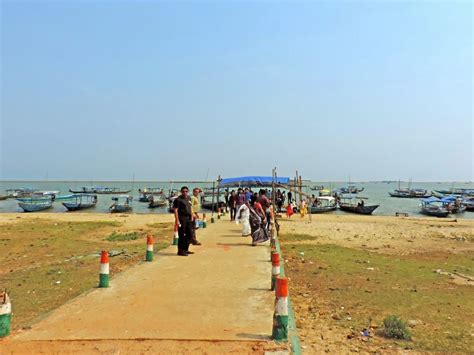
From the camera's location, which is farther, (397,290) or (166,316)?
(397,290)

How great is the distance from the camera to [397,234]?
2272 cm

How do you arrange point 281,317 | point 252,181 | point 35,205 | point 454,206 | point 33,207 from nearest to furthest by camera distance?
point 281,317 → point 252,181 → point 454,206 → point 33,207 → point 35,205

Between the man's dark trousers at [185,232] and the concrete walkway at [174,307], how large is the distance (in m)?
1.13

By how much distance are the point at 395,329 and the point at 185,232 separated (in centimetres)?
591

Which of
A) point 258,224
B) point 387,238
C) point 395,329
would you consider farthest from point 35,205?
point 395,329

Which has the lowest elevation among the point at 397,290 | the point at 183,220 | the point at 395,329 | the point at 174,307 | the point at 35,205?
the point at 35,205

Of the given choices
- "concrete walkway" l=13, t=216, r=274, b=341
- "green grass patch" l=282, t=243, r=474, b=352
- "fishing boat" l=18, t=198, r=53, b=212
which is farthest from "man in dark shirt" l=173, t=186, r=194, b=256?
"fishing boat" l=18, t=198, r=53, b=212

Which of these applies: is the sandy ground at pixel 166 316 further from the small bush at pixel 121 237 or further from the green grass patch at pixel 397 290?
the small bush at pixel 121 237

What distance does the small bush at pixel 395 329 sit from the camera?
643 centimetres

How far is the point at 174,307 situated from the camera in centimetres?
596

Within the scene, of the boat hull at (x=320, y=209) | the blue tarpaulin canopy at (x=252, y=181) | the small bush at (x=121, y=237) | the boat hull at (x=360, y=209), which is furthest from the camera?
the boat hull at (x=360, y=209)

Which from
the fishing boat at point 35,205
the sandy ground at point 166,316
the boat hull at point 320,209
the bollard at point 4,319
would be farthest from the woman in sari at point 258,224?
the fishing boat at point 35,205

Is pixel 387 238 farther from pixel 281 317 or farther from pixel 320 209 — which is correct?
pixel 320 209

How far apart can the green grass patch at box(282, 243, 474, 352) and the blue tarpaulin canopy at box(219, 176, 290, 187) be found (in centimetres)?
1341
